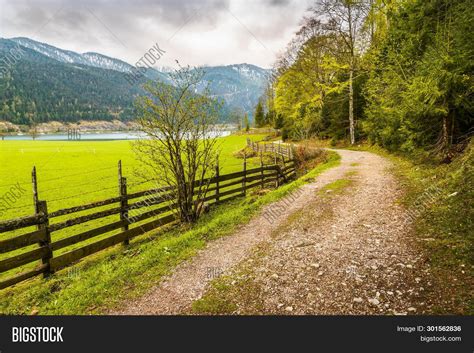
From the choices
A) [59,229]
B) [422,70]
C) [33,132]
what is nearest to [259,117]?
[422,70]

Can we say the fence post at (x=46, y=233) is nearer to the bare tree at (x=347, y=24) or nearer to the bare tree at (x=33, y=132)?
the bare tree at (x=347, y=24)

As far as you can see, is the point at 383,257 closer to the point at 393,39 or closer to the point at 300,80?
the point at 393,39

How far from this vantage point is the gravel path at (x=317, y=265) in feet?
12.3

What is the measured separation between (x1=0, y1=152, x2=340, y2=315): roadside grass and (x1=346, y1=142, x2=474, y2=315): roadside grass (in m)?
4.79

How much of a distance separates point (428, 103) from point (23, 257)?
42.4 feet

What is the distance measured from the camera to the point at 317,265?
191 inches

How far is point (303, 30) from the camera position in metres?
27.1

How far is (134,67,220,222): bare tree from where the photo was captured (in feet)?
23.7

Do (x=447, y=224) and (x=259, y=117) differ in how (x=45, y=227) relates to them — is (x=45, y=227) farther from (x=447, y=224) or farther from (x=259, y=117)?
(x=259, y=117)

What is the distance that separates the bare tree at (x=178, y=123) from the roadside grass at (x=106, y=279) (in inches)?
75.7

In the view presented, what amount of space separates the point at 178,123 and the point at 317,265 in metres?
5.50

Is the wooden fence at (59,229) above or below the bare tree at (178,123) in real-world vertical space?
below

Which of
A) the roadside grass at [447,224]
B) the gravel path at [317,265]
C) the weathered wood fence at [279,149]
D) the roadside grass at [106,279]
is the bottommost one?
the roadside grass at [106,279]

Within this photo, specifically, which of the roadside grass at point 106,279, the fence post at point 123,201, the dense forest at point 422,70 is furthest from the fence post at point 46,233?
the dense forest at point 422,70
